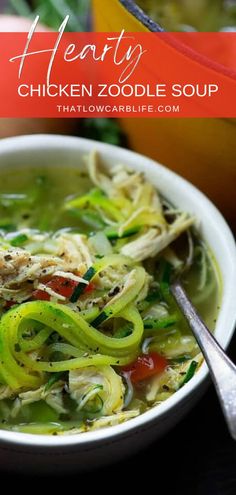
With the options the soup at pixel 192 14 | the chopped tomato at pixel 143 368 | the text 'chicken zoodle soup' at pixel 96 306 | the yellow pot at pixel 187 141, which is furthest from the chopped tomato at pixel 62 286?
the soup at pixel 192 14

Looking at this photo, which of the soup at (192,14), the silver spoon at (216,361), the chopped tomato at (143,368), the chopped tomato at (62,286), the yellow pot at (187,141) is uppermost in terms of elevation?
the soup at (192,14)

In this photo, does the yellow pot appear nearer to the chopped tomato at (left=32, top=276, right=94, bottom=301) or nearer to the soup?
the soup

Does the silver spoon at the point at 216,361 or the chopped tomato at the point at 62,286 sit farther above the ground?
the chopped tomato at the point at 62,286

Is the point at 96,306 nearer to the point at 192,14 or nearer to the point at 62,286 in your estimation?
the point at 62,286

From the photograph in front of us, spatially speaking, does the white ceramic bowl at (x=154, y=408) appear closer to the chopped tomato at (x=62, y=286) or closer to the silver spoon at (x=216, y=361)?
the silver spoon at (x=216, y=361)

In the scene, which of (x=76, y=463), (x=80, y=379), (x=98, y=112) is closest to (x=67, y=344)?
(x=80, y=379)

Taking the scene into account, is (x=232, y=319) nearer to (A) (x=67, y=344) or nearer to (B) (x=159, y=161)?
(A) (x=67, y=344)

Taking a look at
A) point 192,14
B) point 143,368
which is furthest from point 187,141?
point 143,368

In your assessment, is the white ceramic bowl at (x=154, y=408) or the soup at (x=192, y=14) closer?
the white ceramic bowl at (x=154, y=408)
